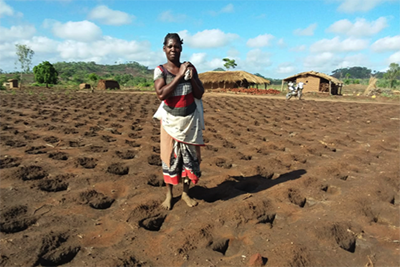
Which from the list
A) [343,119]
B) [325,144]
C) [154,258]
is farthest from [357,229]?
[343,119]

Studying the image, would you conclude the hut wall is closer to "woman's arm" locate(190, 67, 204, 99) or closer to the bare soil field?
the bare soil field

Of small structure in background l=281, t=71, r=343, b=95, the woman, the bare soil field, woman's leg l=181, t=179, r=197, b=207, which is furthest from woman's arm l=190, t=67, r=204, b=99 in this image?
small structure in background l=281, t=71, r=343, b=95

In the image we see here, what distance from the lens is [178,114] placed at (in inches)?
92.0

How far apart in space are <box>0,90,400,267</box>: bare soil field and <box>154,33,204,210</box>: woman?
0.95ft

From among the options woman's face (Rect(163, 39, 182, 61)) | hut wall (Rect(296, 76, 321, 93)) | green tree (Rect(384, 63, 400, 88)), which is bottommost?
woman's face (Rect(163, 39, 182, 61))

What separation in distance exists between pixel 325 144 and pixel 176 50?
3.61 meters

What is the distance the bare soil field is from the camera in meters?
1.85

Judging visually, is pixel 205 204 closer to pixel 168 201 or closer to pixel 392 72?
pixel 168 201

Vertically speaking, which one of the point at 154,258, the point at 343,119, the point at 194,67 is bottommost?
the point at 154,258

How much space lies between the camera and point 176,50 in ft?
7.47

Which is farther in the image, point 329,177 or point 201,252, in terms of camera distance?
point 329,177

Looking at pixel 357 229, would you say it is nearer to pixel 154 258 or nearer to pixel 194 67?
pixel 154 258

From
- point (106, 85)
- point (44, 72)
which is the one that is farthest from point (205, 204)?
point (44, 72)

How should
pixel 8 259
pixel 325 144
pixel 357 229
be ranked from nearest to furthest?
1. pixel 8 259
2. pixel 357 229
3. pixel 325 144
